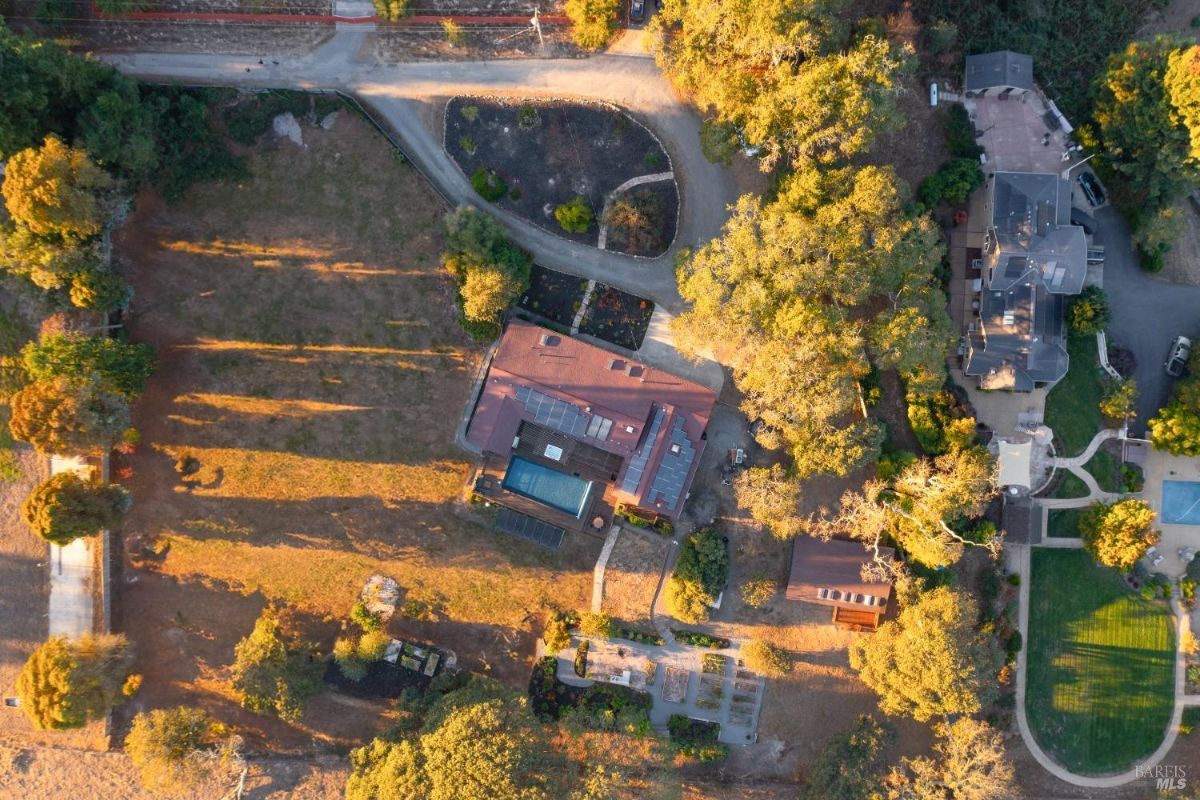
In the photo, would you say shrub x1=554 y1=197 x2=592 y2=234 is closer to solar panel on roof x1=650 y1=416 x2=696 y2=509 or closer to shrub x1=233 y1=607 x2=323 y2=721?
solar panel on roof x1=650 y1=416 x2=696 y2=509

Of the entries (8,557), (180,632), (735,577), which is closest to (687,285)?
(735,577)

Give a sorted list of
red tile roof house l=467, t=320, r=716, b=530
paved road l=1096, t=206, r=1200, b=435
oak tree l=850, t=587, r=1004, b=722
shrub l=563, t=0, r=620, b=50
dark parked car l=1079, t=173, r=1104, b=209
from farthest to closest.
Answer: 1. paved road l=1096, t=206, r=1200, b=435
2. dark parked car l=1079, t=173, r=1104, b=209
3. red tile roof house l=467, t=320, r=716, b=530
4. shrub l=563, t=0, r=620, b=50
5. oak tree l=850, t=587, r=1004, b=722

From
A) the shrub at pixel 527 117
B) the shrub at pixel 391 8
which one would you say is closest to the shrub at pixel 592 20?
the shrub at pixel 527 117

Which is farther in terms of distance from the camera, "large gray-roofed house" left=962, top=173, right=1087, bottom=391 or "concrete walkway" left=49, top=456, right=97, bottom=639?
"concrete walkway" left=49, top=456, right=97, bottom=639

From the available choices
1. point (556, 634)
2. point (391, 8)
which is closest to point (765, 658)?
point (556, 634)

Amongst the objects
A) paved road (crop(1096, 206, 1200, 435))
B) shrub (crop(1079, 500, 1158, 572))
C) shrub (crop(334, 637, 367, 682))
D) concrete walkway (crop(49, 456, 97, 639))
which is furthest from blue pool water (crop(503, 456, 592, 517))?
paved road (crop(1096, 206, 1200, 435))

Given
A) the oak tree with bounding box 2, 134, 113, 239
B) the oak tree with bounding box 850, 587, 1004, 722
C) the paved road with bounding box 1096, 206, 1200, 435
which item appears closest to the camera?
the oak tree with bounding box 2, 134, 113, 239

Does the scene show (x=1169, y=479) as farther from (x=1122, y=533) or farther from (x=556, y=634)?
(x=556, y=634)

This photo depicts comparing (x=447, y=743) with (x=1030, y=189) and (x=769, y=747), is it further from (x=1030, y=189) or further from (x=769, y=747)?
(x=1030, y=189)
